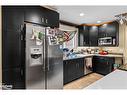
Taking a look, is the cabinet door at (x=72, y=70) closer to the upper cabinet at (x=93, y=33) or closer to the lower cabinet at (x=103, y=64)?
the lower cabinet at (x=103, y=64)

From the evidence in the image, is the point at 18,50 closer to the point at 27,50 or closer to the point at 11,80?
the point at 27,50

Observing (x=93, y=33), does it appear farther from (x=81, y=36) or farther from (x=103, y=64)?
(x=103, y=64)

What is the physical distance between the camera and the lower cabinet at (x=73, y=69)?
11.7 feet

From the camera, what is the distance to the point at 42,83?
2.52 meters

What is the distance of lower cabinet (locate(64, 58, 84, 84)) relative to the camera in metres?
3.57

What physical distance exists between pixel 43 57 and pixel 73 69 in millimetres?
1654

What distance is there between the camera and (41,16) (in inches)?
104

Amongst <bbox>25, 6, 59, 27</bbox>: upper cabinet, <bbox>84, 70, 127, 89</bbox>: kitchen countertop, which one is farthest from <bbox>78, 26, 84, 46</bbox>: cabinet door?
<bbox>84, 70, 127, 89</bbox>: kitchen countertop

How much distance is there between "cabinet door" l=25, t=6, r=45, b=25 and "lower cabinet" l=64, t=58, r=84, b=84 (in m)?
1.52

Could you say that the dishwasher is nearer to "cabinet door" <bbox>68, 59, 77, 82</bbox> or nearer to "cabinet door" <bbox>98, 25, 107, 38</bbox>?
"cabinet door" <bbox>68, 59, 77, 82</bbox>

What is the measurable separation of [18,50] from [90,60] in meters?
3.27

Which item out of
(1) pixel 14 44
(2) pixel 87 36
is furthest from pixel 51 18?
(2) pixel 87 36
